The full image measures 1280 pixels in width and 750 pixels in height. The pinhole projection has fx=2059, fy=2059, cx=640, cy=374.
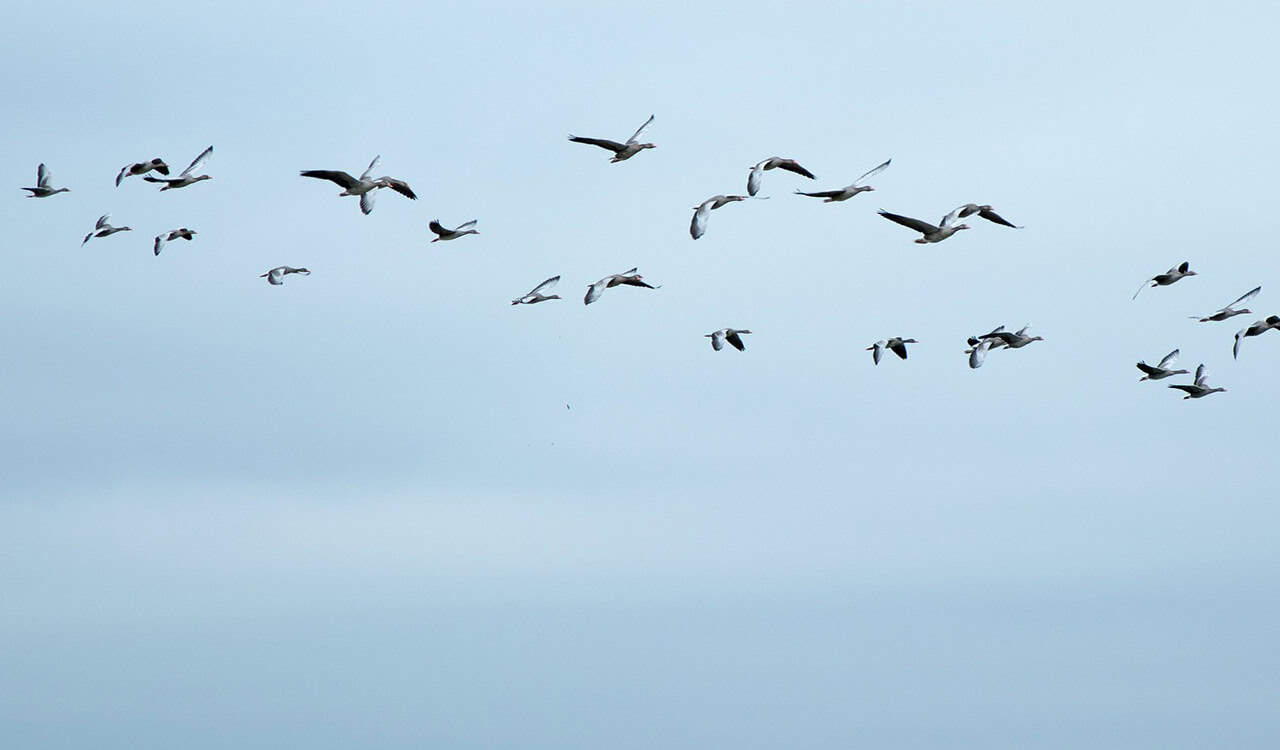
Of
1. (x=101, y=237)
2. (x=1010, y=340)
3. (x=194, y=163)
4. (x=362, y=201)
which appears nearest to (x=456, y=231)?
(x=362, y=201)

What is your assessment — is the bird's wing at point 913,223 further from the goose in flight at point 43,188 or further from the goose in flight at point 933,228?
the goose in flight at point 43,188

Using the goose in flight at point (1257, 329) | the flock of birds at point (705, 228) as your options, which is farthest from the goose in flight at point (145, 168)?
the goose in flight at point (1257, 329)

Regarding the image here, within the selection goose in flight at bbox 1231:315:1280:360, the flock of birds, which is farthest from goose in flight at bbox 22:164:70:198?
goose in flight at bbox 1231:315:1280:360

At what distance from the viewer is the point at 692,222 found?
176 feet

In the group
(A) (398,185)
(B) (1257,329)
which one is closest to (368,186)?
(A) (398,185)

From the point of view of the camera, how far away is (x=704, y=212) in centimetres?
5450

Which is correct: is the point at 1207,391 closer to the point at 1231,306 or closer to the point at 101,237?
the point at 1231,306

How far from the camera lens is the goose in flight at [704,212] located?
53219mm

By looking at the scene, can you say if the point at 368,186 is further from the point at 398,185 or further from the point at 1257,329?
the point at 1257,329

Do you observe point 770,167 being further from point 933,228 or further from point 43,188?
point 43,188

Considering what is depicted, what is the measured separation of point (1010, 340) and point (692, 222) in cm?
1733

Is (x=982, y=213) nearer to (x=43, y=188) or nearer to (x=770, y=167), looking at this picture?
(x=770, y=167)

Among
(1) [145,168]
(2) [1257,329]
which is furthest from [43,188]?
(2) [1257,329]

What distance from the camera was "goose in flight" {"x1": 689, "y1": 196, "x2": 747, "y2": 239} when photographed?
5322 centimetres
